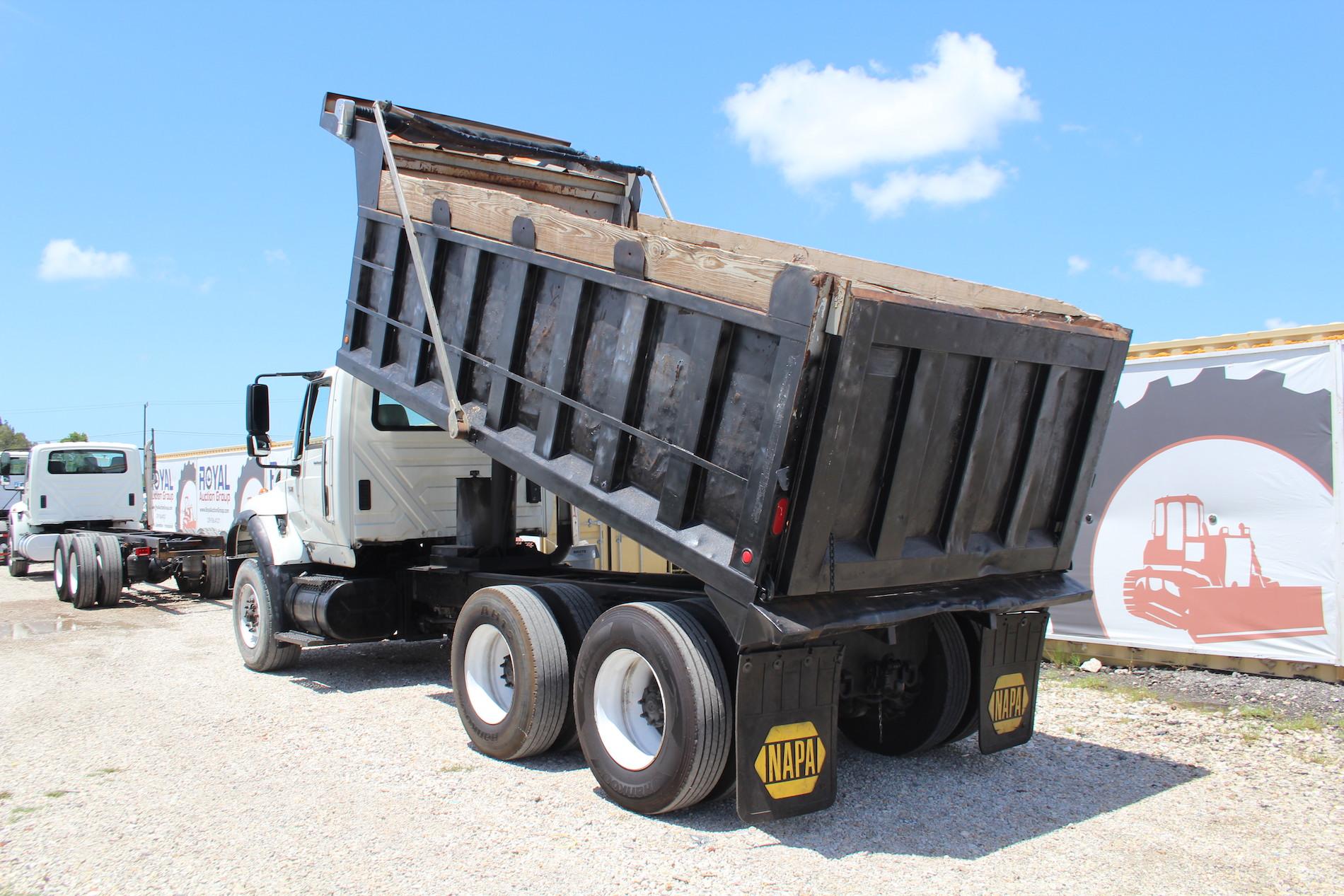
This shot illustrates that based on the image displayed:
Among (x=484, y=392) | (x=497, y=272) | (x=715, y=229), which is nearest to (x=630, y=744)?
(x=484, y=392)

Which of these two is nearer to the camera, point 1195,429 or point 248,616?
point 1195,429

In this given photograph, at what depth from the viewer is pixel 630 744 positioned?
4812 mm

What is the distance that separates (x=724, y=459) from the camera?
4.37 meters

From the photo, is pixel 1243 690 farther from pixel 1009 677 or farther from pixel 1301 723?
pixel 1009 677

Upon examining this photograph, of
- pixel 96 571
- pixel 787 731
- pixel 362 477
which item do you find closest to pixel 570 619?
pixel 787 731

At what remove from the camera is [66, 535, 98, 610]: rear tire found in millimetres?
13812

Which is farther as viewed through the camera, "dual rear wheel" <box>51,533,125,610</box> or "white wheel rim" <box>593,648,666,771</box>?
"dual rear wheel" <box>51,533,125,610</box>

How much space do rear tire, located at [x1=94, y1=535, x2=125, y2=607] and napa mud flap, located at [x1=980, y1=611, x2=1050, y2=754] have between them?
12.8 metres

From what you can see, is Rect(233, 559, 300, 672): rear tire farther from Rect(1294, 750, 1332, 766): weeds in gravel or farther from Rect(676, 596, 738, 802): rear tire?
Rect(1294, 750, 1332, 766): weeds in gravel

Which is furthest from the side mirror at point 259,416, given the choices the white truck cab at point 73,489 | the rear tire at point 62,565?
the white truck cab at point 73,489

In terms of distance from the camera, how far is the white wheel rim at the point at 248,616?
8.39 metres

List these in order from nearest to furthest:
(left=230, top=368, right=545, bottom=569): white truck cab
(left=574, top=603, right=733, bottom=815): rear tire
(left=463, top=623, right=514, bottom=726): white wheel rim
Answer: (left=574, top=603, right=733, bottom=815): rear tire, (left=463, top=623, right=514, bottom=726): white wheel rim, (left=230, top=368, right=545, bottom=569): white truck cab

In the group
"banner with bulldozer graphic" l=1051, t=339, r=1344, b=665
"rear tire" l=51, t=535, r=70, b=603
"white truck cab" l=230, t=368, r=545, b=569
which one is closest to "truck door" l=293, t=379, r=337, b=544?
"white truck cab" l=230, t=368, r=545, b=569

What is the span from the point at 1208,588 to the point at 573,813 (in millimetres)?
5781
